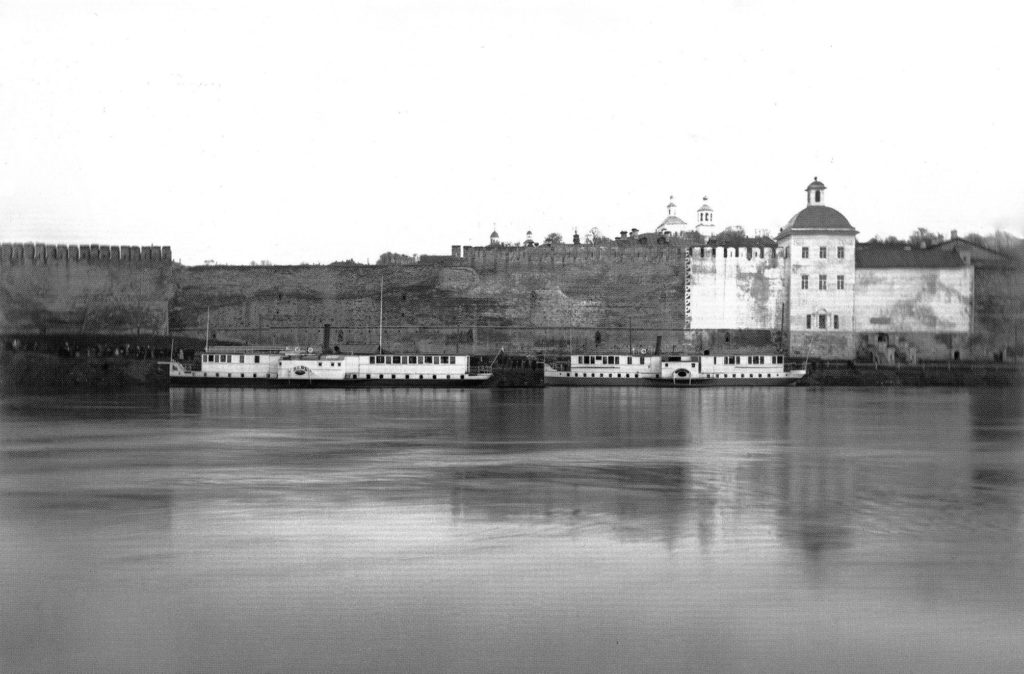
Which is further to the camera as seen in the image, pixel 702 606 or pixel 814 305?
pixel 814 305

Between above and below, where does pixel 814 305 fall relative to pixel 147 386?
above

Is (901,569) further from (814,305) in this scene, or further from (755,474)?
(814,305)

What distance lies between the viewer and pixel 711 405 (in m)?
23.2

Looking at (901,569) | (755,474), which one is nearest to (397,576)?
(901,569)

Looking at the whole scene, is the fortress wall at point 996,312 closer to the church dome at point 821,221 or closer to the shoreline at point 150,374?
the shoreline at point 150,374

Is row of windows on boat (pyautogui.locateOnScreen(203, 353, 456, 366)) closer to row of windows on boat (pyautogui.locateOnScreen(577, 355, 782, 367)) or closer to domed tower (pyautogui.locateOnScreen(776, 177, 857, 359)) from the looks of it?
row of windows on boat (pyautogui.locateOnScreen(577, 355, 782, 367))

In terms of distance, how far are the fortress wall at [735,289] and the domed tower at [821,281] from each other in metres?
0.74

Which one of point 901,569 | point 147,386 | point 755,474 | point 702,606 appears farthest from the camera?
point 147,386

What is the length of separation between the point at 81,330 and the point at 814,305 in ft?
69.1

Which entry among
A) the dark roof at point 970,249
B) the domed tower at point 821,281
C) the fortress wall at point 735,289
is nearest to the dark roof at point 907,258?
the dark roof at point 970,249

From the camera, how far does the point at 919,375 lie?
33719mm

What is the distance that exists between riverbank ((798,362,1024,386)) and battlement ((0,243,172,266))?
764 inches

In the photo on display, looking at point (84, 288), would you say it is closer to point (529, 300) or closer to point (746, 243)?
point (529, 300)

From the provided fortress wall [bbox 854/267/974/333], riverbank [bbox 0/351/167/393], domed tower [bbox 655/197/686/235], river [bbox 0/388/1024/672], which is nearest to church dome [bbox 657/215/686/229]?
domed tower [bbox 655/197/686/235]
